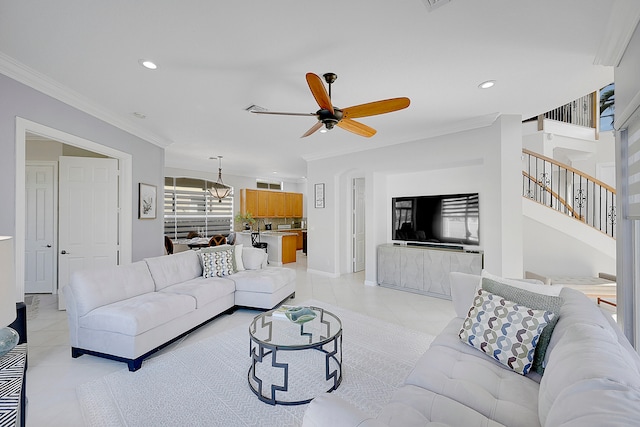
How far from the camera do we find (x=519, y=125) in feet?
11.8

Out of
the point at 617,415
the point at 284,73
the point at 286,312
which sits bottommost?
the point at 286,312

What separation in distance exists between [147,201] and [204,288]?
2218 millimetres

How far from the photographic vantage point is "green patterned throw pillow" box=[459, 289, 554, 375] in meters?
1.58

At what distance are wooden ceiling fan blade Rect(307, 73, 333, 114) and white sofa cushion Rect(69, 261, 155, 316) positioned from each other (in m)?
2.69

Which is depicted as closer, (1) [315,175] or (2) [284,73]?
(2) [284,73]

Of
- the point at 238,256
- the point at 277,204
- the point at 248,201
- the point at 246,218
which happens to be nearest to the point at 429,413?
the point at 238,256

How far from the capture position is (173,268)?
359cm

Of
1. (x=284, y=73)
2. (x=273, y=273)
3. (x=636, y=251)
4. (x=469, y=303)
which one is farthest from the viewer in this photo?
(x=273, y=273)

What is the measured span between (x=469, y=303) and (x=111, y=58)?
367 centimetres

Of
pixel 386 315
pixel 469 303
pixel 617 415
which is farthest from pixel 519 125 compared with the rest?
pixel 617 415

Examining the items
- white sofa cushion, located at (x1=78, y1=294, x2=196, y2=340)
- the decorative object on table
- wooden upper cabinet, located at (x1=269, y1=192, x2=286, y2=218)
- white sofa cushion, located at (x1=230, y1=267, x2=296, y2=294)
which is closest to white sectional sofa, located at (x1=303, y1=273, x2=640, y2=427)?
the decorative object on table

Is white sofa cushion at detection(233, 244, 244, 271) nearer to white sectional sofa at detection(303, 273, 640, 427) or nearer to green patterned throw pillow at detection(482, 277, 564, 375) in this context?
white sectional sofa at detection(303, 273, 640, 427)

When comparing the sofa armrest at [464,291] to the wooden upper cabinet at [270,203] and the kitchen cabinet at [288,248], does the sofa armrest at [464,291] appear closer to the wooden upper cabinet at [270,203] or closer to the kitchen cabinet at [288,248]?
the kitchen cabinet at [288,248]

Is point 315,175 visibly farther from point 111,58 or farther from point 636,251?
point 636,251
